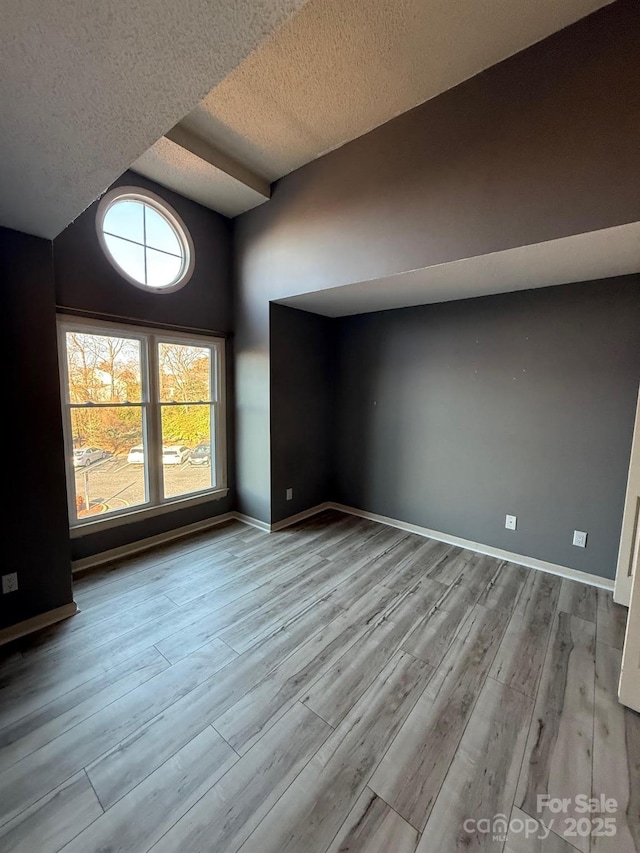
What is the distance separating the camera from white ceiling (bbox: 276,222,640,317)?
1.90 meters

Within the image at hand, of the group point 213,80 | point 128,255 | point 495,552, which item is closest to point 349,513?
point 495,552

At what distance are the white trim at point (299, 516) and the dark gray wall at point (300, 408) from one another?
5 centimetres

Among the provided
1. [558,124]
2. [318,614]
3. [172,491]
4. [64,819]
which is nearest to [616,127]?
[558,124]

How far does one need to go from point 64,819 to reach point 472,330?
3.71 metres

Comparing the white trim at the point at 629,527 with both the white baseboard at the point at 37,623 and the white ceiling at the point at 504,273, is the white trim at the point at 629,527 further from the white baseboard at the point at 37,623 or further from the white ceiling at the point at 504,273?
the white baseboard at the point at 37,623

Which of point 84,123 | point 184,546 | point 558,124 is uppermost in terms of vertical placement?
point 558,124

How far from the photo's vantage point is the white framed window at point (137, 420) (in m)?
2.71

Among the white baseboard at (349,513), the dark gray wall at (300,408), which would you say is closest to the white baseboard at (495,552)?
the white baseboard at (349,513)

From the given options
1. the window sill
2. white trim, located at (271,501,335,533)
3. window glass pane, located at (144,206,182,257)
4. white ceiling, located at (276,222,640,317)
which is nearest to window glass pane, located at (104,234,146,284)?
window glass pane, located at (144,206,182,257)

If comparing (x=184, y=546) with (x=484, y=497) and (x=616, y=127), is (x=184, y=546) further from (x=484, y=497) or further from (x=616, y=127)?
(x=616, y=127)

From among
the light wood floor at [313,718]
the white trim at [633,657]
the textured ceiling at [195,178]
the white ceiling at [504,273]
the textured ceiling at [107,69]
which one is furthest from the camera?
the textured ceiling at [195,178]

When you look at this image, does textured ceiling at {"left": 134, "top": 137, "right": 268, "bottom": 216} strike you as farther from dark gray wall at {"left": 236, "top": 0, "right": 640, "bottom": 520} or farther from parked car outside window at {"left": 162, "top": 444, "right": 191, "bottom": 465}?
parked car outside window at {"left": 162, "top": 444, "right": 191, "bottom": 465}

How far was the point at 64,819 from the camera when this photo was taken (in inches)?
45.6

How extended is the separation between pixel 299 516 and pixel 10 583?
97.5 inches
